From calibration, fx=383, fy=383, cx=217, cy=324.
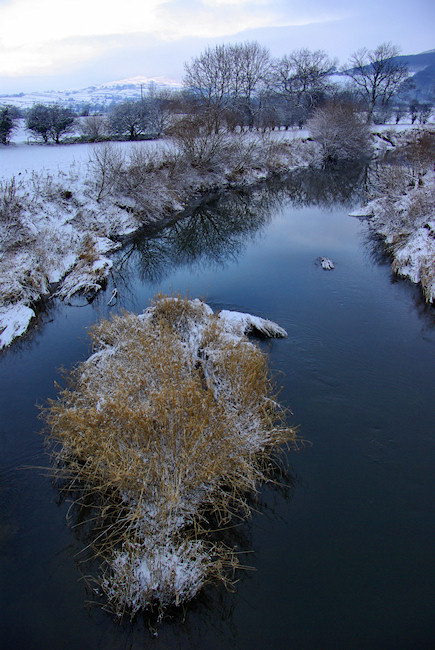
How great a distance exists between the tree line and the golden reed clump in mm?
21396

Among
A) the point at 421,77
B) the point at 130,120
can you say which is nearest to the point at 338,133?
the point at 130,120

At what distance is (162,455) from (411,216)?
15405mm

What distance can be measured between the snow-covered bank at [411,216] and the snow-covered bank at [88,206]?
33.0 ft

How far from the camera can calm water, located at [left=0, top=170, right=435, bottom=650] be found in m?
4.64

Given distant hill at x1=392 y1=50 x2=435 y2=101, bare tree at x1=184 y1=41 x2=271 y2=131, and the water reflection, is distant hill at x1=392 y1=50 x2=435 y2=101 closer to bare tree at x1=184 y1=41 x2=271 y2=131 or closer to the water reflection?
bare tree at x1=184 y1=41 x2=271 y2=131

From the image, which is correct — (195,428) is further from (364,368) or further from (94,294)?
(94,294)

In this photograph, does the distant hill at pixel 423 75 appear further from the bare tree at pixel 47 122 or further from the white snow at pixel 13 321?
the white snow at pixel 13 321

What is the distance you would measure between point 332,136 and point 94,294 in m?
30.9

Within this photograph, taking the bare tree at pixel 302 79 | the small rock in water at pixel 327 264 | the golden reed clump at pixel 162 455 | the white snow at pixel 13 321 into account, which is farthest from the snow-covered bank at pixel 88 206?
the bare tree at pixel 302 79

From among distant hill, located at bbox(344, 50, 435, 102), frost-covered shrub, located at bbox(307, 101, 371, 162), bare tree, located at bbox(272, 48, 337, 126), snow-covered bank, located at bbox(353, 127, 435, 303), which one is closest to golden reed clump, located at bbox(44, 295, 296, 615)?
snow-covered bank, located at bbox(353, 127, 435, 303)

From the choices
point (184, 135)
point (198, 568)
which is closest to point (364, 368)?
point (198, 568)

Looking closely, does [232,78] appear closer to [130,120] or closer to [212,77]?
[212,77]

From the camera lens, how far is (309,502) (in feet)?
20.0

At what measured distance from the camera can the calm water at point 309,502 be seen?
464cm
